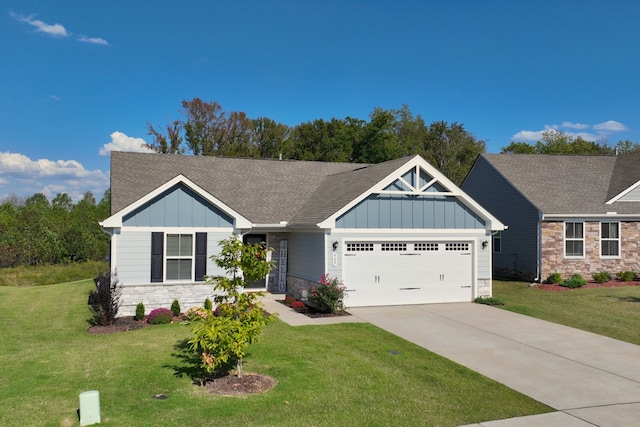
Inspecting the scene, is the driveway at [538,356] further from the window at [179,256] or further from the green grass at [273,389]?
the window at [179,256]

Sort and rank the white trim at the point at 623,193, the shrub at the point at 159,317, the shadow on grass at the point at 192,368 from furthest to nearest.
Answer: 1. the white trim at the point at 623,193
2. the shrub at the point at 159,317
3. the shadow on grass at the point at 192,368

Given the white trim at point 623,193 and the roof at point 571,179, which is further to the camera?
the white trim at point 623,193

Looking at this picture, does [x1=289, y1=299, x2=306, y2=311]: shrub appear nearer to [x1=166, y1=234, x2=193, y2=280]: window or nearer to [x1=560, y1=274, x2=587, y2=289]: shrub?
[x1=166, y1=234, x2=193, y2=280]: window

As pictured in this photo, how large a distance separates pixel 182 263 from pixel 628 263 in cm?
2037

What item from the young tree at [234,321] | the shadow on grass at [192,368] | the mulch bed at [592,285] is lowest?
the shadow on grass at [192,368]

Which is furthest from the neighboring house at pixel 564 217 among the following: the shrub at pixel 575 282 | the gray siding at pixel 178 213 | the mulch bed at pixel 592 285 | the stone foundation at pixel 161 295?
the stone foundation at pixel 161 295

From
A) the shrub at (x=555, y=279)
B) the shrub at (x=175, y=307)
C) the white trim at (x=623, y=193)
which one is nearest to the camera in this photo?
the shrub at (x=175, y=307)

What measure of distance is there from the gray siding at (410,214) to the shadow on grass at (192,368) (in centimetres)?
714

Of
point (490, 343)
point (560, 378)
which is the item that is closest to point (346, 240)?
point (490, 343)

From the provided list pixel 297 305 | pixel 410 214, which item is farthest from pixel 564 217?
pixel 297 305

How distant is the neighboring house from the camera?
2266 centimetres

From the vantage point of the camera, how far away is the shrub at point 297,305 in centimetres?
1603

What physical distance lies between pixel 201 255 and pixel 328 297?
420 cm

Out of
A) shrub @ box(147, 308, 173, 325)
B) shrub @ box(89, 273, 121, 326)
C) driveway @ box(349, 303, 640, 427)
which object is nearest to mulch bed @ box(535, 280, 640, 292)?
driveway @ box(349, 303, 640, 427)
